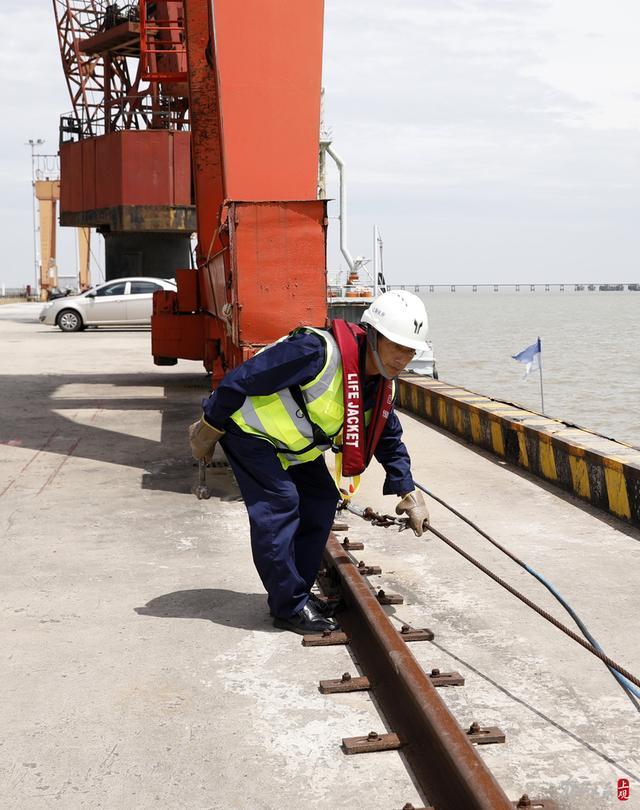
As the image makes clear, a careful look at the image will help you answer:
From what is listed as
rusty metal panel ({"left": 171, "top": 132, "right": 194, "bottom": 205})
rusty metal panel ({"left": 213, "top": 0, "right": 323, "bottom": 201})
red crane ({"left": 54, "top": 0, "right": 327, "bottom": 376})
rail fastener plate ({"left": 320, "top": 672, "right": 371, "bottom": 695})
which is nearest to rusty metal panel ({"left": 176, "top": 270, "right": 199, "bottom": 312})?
red crane ({"left": 54, "top": 0, "right": 327, "bottom": 376})

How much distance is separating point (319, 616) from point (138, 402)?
9.17 m

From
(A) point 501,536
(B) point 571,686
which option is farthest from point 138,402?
(B) point 571,686

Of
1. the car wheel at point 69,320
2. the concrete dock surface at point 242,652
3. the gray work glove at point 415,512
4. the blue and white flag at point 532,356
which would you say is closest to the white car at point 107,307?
the car wheel at point 69,320

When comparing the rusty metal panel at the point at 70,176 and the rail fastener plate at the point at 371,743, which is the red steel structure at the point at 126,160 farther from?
the rail fastener plate at the point at 371,743

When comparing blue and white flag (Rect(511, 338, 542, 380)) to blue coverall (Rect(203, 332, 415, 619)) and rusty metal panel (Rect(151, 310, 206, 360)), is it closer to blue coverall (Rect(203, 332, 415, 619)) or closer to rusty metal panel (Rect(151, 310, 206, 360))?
rusty metal panel (Rect(151, 310, 206, 360))

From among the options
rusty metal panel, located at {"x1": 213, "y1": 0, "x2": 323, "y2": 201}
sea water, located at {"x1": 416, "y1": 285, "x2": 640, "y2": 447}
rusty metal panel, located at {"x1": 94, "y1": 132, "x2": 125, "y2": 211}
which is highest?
rusty metal panel, located at {"x1": 94, "y1": 132, "x2": 125, "y2": 211}

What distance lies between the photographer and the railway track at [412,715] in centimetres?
316

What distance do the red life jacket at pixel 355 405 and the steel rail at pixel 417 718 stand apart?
2.37 ft

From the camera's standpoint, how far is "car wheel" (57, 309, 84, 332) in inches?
1155

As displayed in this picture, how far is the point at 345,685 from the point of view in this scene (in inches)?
164

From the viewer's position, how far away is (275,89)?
8.34 meters

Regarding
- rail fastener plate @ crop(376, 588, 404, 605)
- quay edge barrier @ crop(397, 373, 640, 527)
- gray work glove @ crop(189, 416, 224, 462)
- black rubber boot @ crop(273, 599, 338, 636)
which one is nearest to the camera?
gray work glove @ crop(189, 416, 224, 462)

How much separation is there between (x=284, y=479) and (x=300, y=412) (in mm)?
316

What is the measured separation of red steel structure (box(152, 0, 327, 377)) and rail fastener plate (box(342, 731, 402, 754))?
442 cm
